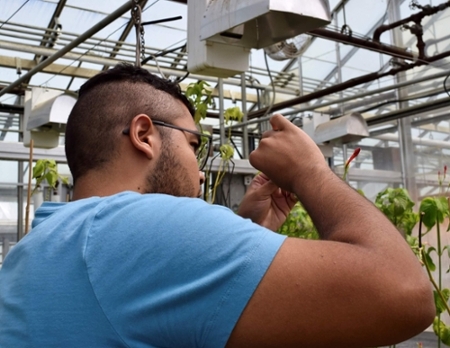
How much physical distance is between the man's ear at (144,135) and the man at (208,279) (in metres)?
0.12

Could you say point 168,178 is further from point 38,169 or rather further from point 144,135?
point 38,169

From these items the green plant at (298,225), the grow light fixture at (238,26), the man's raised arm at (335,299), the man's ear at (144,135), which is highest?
the grow light fixture at (238,26)

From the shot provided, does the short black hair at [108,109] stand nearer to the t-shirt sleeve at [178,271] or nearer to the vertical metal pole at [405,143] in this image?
the t-shirt sleeve at [178,271]

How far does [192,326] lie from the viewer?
605 mm

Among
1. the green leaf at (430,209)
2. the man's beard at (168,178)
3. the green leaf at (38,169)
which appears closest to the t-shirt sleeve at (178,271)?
the man's beard at (168,178)

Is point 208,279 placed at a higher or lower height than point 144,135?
lower

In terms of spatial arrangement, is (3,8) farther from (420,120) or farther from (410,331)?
(410,331)

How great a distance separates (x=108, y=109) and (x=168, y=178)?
0.46ft

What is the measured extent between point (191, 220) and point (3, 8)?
5268mm

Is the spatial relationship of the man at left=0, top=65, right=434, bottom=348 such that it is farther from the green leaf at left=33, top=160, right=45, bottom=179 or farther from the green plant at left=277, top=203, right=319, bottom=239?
the green leaf at left=33, top=160, right=45, bottom=179

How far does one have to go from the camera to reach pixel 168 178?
822 millimetres

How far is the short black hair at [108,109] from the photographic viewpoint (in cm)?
84

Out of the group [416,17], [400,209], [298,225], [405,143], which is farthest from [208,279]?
[405,143]

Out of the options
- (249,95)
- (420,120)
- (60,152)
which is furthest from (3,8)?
(420,120)
